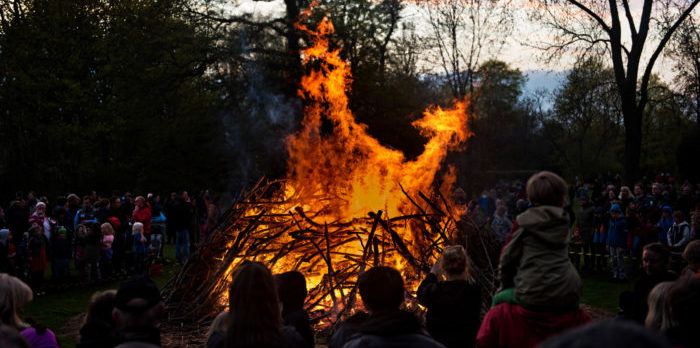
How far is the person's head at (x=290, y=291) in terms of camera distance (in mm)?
3871

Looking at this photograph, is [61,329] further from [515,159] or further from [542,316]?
[515,159]

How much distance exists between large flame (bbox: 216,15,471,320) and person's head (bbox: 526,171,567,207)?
4.52 meters

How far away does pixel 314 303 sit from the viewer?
7512 millimetres

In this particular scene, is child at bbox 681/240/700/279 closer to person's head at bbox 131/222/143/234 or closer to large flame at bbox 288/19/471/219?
large flame at bbox 288/19/471/219

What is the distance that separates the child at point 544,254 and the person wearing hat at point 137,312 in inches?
80.5

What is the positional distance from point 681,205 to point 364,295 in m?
13.5

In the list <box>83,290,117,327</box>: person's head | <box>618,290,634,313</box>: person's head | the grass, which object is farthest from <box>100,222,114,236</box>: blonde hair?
<box>618,290,634,313</box>: person's head

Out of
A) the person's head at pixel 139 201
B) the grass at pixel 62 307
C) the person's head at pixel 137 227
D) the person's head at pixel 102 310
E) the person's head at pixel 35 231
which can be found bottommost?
the grass at pixel 62 307

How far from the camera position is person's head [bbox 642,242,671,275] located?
16.3ft

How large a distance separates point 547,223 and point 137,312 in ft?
7.62

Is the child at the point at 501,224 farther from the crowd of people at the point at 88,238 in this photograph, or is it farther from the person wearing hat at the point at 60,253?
the person wearing hat at the point at 60,253

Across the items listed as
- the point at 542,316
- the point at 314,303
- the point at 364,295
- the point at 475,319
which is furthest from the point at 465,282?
the point at 314,303

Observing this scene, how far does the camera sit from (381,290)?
123 inches

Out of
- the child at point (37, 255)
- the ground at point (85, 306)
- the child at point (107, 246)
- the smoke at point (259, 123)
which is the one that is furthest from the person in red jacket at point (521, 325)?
the smoke at point (259, 123)
